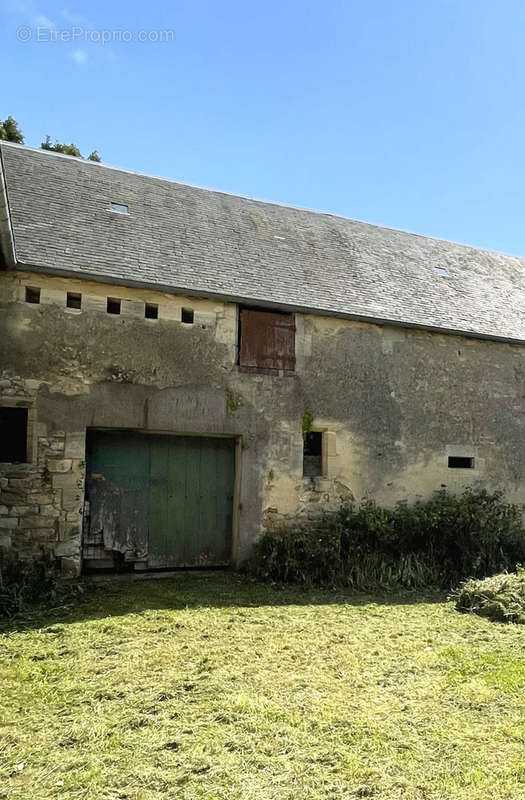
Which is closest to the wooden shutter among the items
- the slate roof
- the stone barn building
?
the stone barn building

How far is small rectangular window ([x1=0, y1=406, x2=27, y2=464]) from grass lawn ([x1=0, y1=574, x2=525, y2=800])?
211 cm

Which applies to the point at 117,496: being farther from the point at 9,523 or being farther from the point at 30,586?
the point at 30,586

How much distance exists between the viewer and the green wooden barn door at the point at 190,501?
23.8 ft

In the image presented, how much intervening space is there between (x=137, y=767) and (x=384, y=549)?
5.32 metres

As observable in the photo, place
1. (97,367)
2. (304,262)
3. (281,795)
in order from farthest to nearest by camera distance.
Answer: (304,262), (97,367), (281,795)

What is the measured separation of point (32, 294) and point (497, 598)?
20.7 feet

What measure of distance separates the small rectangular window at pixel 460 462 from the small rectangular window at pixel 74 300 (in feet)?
19.1

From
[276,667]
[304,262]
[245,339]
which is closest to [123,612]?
[276,667]

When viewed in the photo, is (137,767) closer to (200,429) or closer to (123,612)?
(123,612)

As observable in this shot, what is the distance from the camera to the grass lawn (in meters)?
2.71

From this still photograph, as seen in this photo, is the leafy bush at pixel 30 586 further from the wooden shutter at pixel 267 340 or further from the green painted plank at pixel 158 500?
the wooden shutter at pixel 267 340

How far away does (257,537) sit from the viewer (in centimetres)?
738

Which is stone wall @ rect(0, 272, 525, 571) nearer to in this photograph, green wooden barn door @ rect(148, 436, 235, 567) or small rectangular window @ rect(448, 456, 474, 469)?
small rectangular window @ rect(448, 456, 474, 469)

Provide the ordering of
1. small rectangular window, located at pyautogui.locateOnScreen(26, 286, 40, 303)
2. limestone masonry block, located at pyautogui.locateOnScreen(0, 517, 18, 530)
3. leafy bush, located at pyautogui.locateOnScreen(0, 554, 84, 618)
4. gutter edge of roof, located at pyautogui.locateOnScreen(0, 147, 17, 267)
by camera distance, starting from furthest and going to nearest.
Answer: small rectangular window, located at pyautogui.locateOnScreen(26, 286, 40, 303), limestone masonry block, located at pyautogui.locateOnScreen(0, 517, 18, 530), leafy bush, located at pyautogui.locateOnScreen(0, 554, 84, 618), gutter edge of roof, located at pyautogui.locateOnScreen(0, 147, 17, 267)
